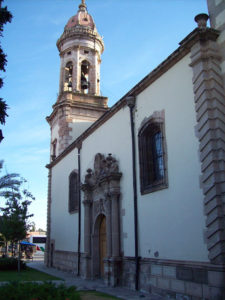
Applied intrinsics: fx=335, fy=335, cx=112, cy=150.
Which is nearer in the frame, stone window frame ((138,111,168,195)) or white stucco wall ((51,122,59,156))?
stone window frame ((138,111,168,195))

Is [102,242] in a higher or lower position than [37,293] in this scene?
higher

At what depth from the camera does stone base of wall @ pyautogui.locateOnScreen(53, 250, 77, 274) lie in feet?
56.9

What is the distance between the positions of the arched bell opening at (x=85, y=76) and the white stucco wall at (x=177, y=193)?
13903mm

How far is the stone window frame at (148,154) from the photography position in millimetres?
10148

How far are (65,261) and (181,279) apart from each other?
11.6 meters

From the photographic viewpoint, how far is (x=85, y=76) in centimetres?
2536

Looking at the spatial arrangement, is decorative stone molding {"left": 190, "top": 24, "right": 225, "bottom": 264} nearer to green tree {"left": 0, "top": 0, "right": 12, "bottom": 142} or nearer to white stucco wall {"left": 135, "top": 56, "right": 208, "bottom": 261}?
white stucco wall {"left": 135, "top": 56, "right": 208, "bottom": 261}

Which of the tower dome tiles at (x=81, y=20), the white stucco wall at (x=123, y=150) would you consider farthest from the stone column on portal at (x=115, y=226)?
the tower dome tiles at (x=81, y=20)

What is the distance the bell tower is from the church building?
5.72 m

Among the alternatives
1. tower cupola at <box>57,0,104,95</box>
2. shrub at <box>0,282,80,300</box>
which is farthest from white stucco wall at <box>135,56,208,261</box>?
tower cupola at <box>57,0,104,95</box>

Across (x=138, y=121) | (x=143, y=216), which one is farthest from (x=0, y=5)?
(x=143, y=216)

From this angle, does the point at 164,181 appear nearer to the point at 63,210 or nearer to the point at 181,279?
the point at 181,279

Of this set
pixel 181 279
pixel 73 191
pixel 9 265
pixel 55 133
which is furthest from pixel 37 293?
pixel 55 133

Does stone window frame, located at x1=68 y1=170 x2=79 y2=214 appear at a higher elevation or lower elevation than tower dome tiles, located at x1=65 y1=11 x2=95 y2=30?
lower
